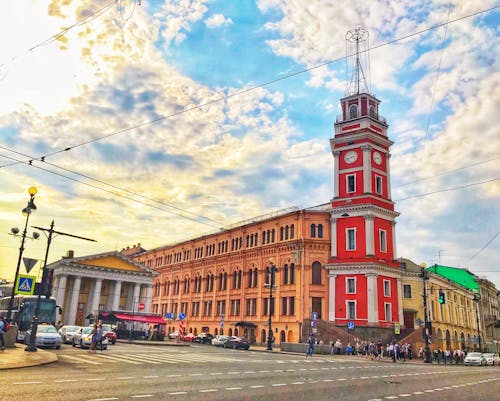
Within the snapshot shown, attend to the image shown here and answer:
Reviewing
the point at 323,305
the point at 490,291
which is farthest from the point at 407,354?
the point at 490,291

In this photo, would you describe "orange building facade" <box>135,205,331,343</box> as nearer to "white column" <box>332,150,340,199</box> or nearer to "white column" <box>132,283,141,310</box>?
"white column" <box>332,150,340,199</box>

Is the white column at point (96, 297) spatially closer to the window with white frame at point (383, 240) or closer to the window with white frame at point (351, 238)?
the window with white frame at point (351, 238)

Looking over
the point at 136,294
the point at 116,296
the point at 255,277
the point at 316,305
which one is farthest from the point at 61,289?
the point at 316,305

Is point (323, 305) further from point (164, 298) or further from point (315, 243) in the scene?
point (164, 298)

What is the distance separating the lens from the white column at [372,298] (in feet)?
166

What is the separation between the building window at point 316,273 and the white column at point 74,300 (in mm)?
32015

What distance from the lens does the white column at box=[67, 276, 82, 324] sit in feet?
203

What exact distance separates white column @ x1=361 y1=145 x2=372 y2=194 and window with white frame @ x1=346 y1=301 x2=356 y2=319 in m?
13.3

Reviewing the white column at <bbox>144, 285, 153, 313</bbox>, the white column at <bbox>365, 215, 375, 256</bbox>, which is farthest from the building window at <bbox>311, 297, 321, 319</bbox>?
the white column at <bbox>144, 285, 153, 313</bbox>

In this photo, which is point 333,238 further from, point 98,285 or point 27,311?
point 27,311

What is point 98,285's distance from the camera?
210 ft

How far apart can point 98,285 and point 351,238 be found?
35703 millimetres

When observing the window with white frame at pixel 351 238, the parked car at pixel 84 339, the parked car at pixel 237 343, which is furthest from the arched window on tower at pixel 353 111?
the parked car at pixel 84 339

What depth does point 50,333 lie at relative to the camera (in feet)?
91.9
